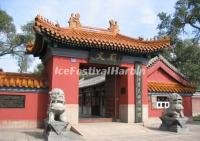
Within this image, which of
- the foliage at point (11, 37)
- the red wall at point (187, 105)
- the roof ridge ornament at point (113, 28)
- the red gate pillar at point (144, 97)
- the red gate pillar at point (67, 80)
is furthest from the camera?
the foliage at point (11, 37)

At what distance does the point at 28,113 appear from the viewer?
37.9 ft

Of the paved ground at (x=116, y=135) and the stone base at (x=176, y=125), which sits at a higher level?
the stone base at (x=176, y=125)

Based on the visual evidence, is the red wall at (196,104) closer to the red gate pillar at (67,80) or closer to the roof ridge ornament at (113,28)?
the roof ridge ornament at (113,28)

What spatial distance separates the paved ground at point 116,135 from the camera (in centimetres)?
930

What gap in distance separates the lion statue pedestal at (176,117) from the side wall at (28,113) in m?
5.15

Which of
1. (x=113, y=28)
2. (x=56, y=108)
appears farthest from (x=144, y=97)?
(x=56, y=108)

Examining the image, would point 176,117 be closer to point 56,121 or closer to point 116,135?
point 116,135

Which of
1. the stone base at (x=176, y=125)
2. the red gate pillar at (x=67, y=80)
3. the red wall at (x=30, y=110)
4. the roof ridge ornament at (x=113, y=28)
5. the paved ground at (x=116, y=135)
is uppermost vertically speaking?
the roof ridge ornament at (x=113, y=28)

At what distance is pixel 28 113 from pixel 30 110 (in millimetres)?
142

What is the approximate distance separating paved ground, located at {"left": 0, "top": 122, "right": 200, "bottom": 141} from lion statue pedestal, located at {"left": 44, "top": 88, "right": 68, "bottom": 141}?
1.22 ft

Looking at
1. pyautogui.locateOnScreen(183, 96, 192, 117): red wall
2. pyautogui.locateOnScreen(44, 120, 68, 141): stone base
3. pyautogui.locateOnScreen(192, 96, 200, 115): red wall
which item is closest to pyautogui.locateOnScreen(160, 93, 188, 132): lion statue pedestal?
pyautogui.locateOnScreen(183, 96, 192, 117): red wall

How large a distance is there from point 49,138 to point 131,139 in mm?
2709

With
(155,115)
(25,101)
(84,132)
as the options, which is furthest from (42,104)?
(155,115)

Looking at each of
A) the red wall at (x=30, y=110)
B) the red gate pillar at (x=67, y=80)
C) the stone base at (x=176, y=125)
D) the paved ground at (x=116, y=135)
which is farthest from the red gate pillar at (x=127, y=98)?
the red wall at (x=30, y=110)
